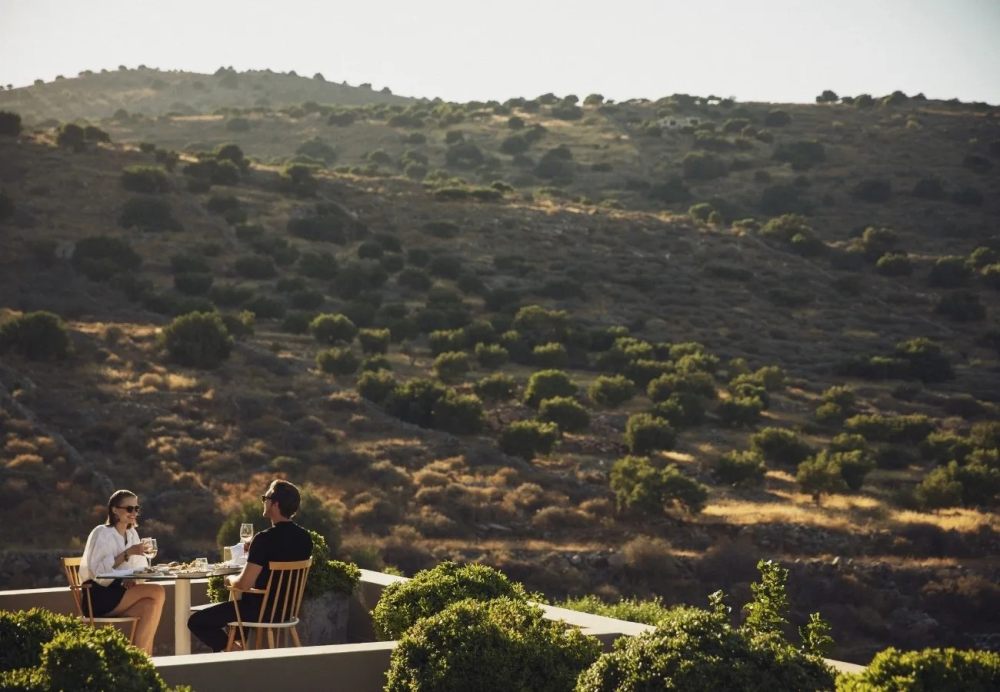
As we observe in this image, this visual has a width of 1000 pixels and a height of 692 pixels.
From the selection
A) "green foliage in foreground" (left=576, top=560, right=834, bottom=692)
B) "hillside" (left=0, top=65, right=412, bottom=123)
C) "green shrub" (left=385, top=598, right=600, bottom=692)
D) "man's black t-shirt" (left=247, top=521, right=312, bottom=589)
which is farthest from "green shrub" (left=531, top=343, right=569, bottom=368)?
"hillside" (left=0, top=65, right=412, bottom=123)

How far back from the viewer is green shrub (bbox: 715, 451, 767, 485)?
1344 inches

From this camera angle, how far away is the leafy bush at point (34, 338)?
3656 cm

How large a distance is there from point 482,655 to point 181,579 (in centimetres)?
351

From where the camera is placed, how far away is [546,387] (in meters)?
40.1

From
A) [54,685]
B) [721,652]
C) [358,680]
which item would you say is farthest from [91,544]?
[721,652]

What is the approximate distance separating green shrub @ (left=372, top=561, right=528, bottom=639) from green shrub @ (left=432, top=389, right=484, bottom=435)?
27937mm

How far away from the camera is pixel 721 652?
5.54m

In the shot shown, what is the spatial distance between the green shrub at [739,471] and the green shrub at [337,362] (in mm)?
13795

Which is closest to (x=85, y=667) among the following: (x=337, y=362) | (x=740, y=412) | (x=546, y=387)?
(x=546, y=387)

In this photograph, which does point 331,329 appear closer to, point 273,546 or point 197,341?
point 197,341

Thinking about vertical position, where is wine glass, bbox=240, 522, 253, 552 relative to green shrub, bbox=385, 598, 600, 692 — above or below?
below

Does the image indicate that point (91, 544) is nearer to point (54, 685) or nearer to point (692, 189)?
point (54, 685)

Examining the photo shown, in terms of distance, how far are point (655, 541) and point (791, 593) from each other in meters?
3.36

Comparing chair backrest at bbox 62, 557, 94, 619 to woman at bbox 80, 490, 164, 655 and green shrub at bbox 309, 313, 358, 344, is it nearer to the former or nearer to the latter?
woman at bbox 80, 490, 164, 655
